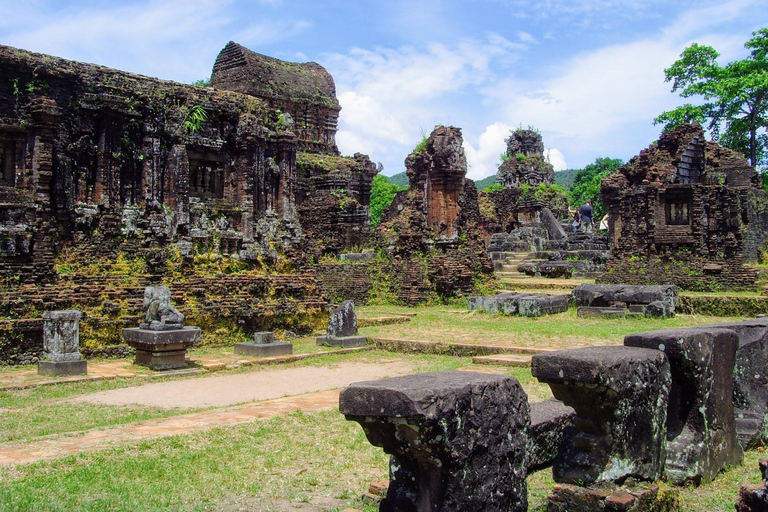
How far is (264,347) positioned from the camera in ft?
45.1

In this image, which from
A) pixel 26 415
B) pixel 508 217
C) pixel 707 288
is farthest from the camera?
pixel 508 217

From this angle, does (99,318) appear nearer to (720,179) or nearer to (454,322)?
(454,322)

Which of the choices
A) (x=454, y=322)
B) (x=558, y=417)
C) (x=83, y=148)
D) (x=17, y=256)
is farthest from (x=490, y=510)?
(x=454, y=322)

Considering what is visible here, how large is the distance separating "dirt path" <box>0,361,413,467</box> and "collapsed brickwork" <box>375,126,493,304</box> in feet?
32.0

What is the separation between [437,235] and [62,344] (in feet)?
46.5

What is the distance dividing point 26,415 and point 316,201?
67.3 ft

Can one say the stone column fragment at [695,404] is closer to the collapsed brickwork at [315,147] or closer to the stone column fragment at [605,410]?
the stone column fragment at [605,410]

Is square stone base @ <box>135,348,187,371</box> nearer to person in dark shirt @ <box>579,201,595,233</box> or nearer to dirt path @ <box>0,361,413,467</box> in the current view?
dirt path @ <box>0,361,413,467</box>

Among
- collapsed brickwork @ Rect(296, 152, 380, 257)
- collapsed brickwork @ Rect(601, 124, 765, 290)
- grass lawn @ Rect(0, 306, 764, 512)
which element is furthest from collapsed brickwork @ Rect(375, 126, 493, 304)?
grass lawn @ Rect(0, 306, 764, 512)

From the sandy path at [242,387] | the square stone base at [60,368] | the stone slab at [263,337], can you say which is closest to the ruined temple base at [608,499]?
the sandy path at [242,387]

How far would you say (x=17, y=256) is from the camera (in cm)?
1330

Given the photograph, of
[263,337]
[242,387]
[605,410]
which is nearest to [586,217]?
[263,337]

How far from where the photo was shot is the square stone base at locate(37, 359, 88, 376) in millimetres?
11352

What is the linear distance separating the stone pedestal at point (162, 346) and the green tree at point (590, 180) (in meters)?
52.4
